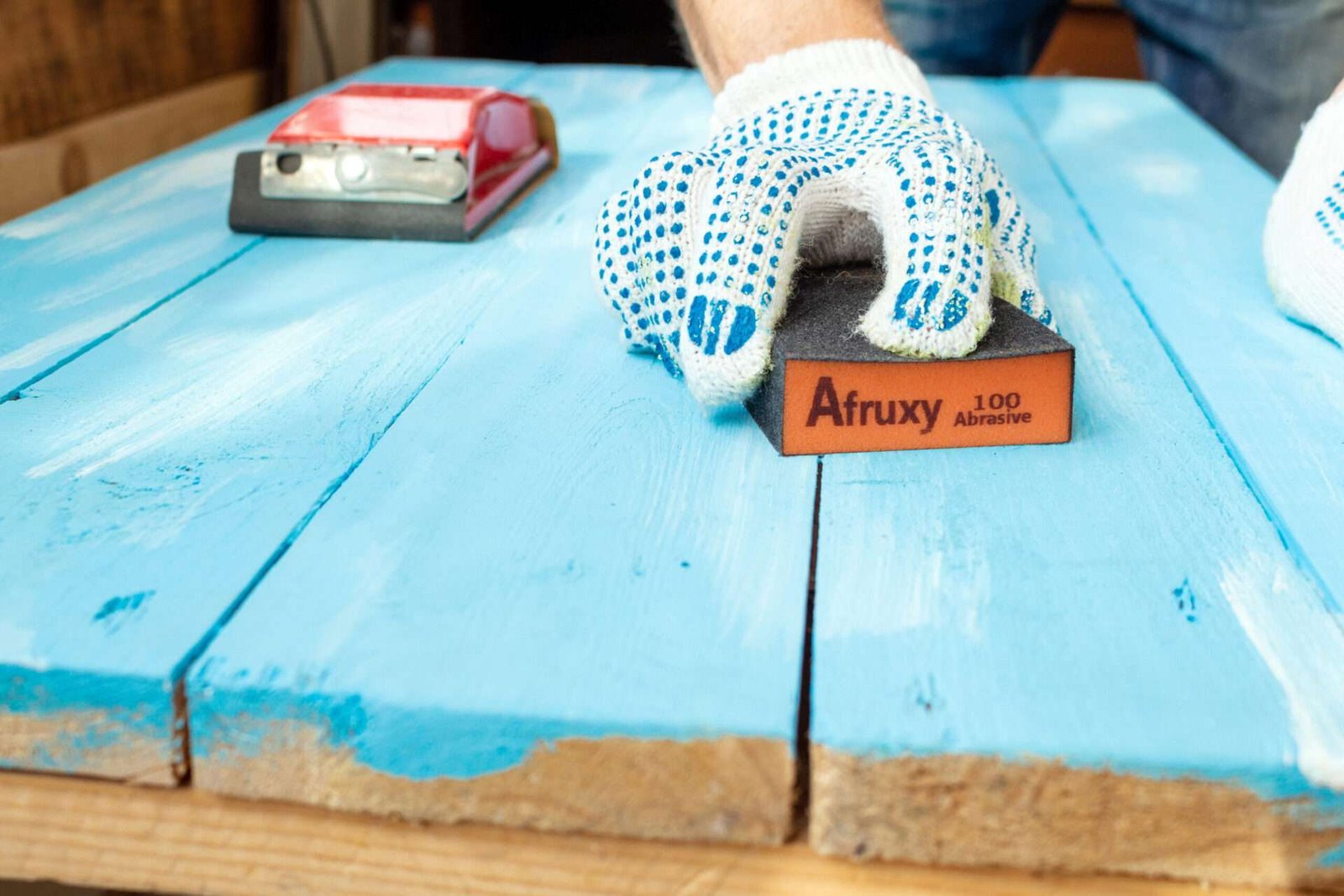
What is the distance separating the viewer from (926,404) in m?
0.57

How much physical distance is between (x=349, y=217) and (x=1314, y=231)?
64cm

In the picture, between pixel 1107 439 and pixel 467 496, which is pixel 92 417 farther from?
pixel 1107 439

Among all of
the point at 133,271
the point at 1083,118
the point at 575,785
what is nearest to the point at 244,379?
the point at 133,271

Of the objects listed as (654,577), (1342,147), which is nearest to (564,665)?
(654,577)

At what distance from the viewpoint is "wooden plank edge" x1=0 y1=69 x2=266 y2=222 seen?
130cm

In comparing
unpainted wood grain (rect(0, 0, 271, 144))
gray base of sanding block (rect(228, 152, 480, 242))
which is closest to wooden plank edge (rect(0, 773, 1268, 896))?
gray base of sanding block (rect(228, 152, 480, 242))

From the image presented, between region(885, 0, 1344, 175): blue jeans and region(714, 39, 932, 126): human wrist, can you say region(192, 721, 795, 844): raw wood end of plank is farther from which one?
region(885, 0, 1344, 175): blue jeans

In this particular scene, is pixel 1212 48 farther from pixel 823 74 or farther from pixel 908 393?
pixel 908 393

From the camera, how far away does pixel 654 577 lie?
0.47 m

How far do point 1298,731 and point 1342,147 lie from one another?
47cm

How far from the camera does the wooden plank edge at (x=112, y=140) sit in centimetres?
130

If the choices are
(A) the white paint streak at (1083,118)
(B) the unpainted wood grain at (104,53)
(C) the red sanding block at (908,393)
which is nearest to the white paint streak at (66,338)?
(C) the red sanding block at (908,393)

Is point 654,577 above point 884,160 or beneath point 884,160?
beneath

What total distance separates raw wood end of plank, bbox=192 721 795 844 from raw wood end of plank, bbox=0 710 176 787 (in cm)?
2
